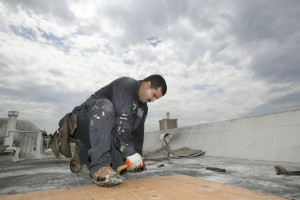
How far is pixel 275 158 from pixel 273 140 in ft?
1.41

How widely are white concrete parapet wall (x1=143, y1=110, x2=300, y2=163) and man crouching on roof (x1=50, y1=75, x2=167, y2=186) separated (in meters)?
3.08

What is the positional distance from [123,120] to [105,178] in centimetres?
56

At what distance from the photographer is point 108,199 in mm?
1204

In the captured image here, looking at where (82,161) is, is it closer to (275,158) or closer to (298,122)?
(275,158)

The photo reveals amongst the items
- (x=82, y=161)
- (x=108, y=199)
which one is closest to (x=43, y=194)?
(x=108, y=199)

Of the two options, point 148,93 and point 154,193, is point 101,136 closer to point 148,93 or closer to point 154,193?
point 154,193

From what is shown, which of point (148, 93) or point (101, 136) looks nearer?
point (101, 136)

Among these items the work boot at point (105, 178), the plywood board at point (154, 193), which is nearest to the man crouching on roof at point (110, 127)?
the work boot at point (105, 178)

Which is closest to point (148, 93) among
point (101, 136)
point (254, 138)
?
point (101, 136)

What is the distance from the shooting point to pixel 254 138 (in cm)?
452

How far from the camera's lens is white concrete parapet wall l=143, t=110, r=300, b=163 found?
3805 mm

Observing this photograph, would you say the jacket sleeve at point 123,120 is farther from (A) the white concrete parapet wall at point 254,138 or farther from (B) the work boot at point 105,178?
(A) the white concrete parapet wall at point 254,138

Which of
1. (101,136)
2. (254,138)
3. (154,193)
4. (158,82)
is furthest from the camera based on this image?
(254,138)

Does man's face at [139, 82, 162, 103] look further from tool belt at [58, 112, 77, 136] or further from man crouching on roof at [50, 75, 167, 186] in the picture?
tool belt at [58, 112, 77, 136]
